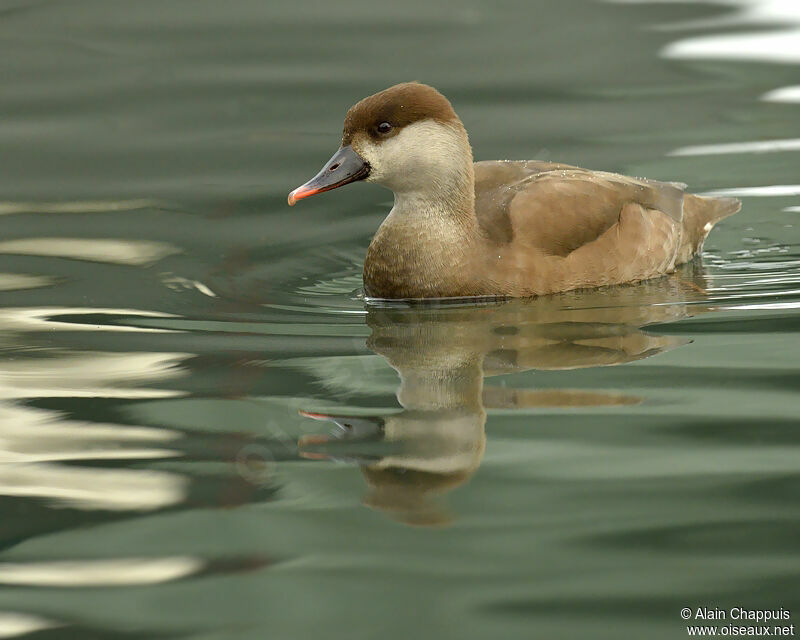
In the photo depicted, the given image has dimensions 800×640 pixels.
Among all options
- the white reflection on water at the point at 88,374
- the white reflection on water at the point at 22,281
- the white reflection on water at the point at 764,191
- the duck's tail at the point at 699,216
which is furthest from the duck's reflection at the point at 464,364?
the white reflection on water at the point at 22,281

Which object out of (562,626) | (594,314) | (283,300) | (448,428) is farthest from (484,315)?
(562,626)

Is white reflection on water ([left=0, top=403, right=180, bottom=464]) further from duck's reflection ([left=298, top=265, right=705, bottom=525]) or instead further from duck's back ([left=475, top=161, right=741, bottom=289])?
duck's back ([left=475, top=161, right=741, bottom=289])

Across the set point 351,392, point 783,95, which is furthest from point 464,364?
point 783,95

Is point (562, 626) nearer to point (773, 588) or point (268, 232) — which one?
point (773, 588)

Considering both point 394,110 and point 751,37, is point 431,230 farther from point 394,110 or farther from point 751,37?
point 751,37

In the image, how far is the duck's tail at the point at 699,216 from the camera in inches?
326

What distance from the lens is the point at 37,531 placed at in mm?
4297

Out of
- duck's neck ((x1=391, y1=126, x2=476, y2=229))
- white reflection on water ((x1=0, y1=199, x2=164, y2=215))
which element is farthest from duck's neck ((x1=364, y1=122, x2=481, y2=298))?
white reflection on water ((x1=0, y1=199, x2=164, y2=215))

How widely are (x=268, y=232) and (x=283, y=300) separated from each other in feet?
5.25

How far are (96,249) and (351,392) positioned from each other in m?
3.12

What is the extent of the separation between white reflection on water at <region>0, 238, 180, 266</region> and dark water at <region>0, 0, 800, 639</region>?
2cm

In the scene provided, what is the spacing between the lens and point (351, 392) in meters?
5.52

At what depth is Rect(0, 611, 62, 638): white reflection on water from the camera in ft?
12.1

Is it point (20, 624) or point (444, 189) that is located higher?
point (444, 189)
